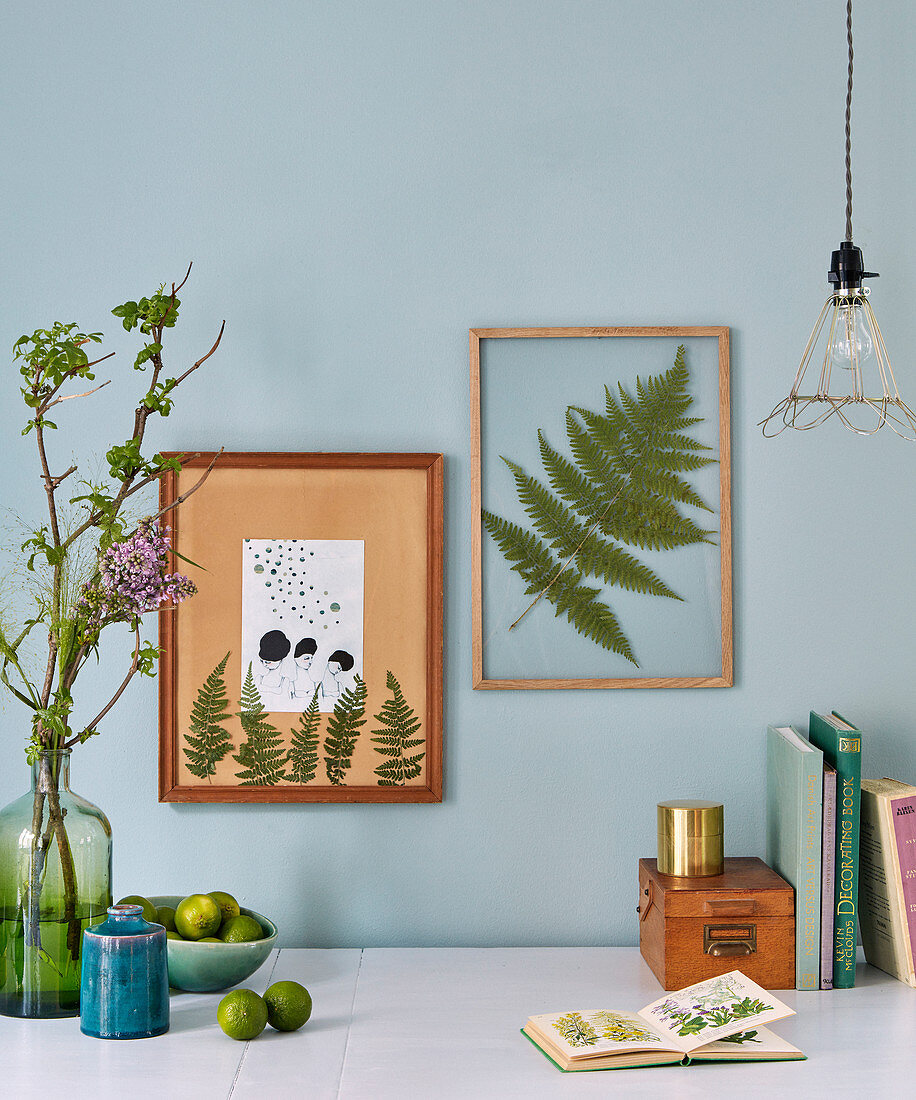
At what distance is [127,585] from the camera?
1.18 meters

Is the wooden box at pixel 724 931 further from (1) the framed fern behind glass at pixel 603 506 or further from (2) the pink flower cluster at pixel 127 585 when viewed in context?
(2) the pink flower cluster at pixel 127 585

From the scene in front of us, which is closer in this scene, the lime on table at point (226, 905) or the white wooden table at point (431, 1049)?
the white wooden table at point (431, 1049)

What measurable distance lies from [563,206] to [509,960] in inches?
40.7

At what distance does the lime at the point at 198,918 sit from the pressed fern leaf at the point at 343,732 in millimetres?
257

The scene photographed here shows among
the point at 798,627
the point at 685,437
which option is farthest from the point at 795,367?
the point at 798,627

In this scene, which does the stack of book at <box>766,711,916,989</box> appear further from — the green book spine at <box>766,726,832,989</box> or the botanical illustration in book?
the botanical illustration in book

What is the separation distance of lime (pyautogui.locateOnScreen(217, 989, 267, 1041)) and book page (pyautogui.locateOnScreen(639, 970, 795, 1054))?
0.42 m

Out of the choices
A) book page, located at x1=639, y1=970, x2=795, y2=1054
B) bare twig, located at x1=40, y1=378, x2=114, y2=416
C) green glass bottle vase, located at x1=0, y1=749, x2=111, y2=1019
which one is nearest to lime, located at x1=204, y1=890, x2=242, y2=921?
green glass bottle vase, located at x1=0, y1=749, x2=111, y2=1019

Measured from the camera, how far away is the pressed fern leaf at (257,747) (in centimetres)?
143

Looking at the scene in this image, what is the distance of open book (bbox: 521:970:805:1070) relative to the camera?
105 cm

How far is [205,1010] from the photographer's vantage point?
1188 mm

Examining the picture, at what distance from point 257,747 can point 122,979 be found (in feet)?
1.28

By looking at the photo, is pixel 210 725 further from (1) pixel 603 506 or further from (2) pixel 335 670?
(1) pixel 603 506

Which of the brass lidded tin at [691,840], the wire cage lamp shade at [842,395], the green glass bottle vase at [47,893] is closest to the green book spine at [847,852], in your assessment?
the brass lidded tin at [691,840]
